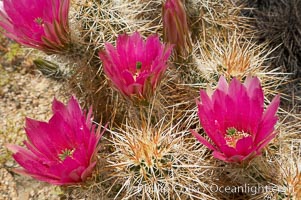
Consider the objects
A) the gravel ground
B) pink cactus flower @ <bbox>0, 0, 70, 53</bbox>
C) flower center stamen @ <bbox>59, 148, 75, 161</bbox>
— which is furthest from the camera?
the gravel ground

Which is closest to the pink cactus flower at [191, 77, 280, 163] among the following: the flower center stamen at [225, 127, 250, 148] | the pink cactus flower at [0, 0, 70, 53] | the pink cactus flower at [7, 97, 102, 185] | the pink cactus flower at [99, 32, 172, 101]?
the flower center stamen at [225, 127, 250, 148]

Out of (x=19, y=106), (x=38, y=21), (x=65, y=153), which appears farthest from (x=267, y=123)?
(x=19, y=106)

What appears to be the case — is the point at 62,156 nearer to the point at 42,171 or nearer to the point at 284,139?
the point at 42,171

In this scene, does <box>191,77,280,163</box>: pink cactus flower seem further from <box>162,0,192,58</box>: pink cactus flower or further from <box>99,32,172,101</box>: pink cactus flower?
<box>162,0,192,58</box>: pink cactus flower

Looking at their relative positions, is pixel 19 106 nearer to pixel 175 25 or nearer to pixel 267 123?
pixel 175 25

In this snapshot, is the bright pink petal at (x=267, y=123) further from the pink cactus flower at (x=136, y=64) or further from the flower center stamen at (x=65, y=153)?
the flower center stamen at (x=65, y=153)

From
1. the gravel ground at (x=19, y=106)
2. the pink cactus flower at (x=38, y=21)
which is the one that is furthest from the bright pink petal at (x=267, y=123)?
the gravel ground at (x=19, y=106)

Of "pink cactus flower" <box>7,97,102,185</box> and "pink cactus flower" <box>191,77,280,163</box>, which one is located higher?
"pink cactus flower" <box>7,97,102,185</box>
